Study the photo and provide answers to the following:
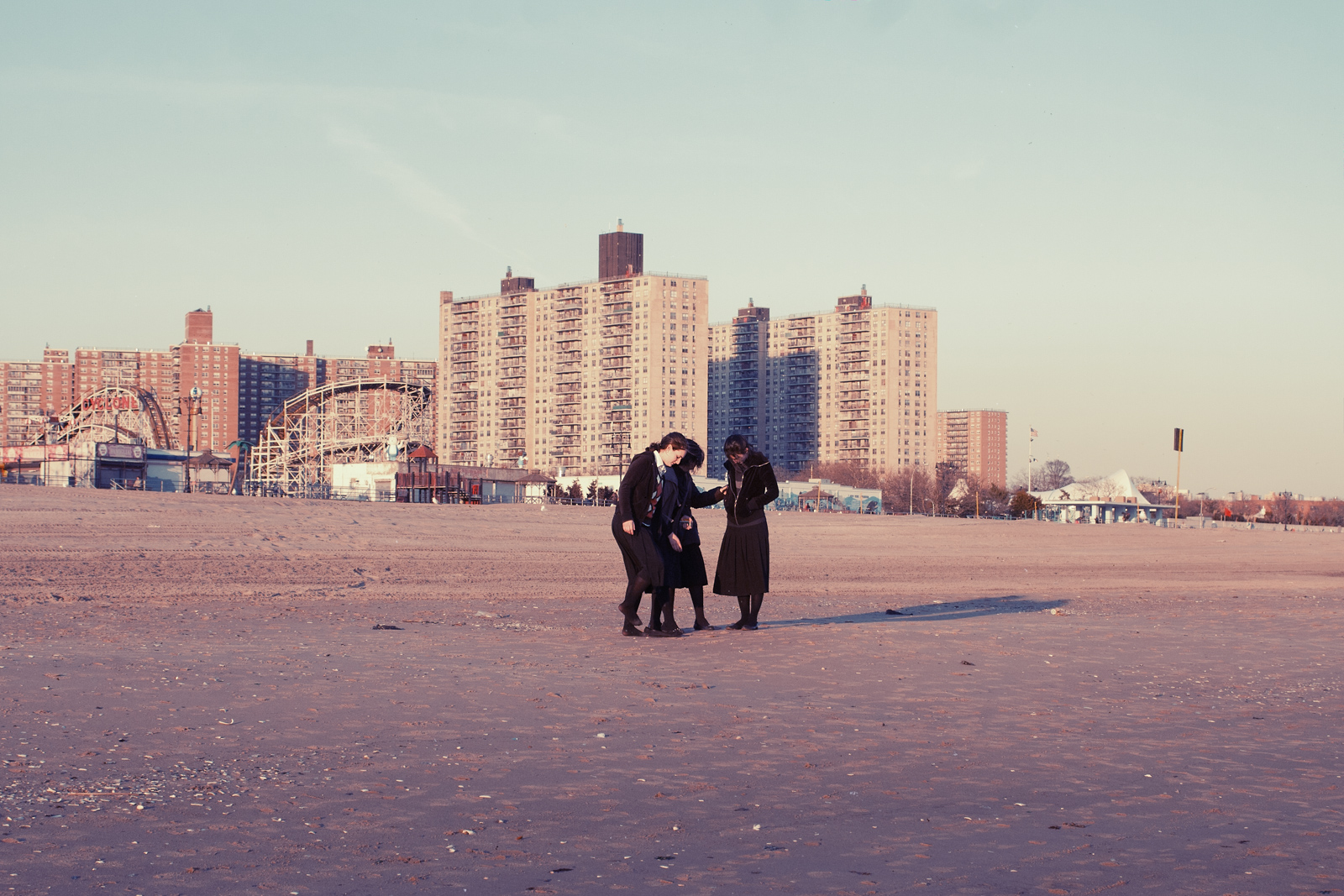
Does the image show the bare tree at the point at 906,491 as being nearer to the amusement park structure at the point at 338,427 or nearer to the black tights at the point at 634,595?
the amusement park structure at the point at 338,427

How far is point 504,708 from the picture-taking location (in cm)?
684

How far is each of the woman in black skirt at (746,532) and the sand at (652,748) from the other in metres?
0.44

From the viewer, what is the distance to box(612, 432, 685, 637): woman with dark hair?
34.6 feet

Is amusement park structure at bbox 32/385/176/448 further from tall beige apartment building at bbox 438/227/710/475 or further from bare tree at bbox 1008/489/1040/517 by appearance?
bare tree at bbox 1008/489/1040/517

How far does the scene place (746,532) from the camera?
1142cm

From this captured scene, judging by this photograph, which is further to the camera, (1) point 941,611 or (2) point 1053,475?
(2) point 1053,475

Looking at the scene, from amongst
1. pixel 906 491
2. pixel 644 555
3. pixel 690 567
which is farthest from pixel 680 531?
pixel 906 491

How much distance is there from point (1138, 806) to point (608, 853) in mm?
2170

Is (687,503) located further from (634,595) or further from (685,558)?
(634,595)

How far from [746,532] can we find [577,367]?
486 feet

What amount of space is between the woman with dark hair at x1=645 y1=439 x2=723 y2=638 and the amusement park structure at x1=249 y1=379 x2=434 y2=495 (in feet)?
282

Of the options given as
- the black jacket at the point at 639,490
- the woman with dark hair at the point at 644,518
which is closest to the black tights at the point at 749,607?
the woman with dark hair at the point at 644,518

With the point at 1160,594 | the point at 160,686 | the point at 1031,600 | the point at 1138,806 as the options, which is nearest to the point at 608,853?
the point at 1138,806

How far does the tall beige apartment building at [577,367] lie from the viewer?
494 feet
